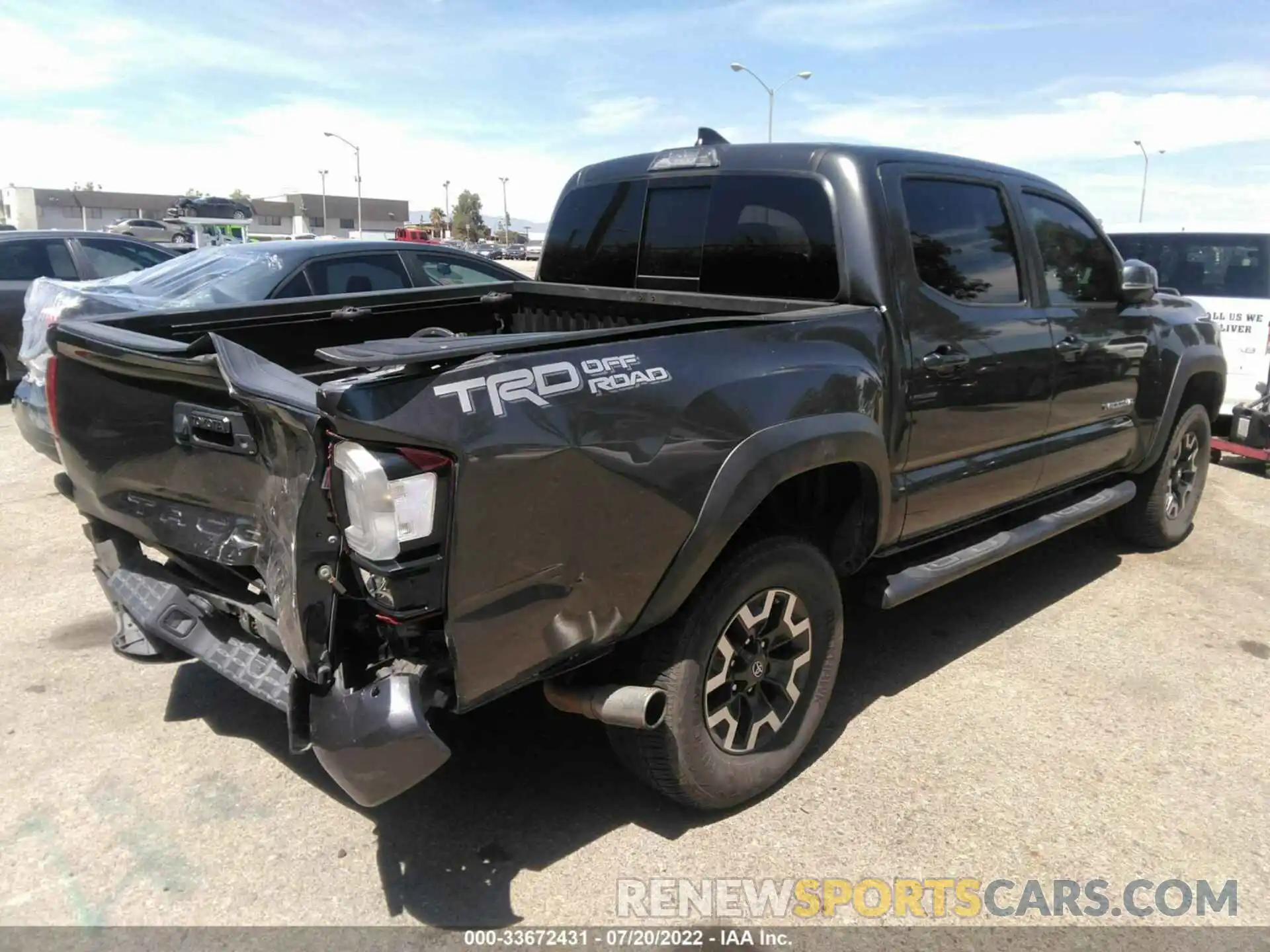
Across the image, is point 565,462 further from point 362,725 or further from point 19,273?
point 19,273

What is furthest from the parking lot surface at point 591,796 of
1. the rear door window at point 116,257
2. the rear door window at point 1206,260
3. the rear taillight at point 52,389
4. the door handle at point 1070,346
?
the rear door window at point 116,257

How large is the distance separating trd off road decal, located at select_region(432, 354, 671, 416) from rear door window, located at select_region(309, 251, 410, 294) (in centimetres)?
479

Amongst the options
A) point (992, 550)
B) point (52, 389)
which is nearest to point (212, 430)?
point (52, 389)

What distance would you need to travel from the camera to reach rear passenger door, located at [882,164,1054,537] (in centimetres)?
352

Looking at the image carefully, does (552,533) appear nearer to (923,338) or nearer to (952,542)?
(923,338)

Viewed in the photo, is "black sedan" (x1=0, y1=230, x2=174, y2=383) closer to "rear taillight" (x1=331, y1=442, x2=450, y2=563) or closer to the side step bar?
the side step bar

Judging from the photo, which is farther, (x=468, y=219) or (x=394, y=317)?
(x=468, y=219)

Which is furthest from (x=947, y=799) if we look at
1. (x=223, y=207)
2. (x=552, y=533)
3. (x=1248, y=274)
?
(x=223, y=207)

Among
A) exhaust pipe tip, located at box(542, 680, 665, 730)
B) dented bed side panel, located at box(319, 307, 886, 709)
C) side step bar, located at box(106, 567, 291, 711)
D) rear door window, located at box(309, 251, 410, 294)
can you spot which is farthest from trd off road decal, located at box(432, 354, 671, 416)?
rear door window, located at box(309, 251, 410, 294)

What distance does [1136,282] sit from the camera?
15.1ft

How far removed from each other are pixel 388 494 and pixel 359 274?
18.2 ft

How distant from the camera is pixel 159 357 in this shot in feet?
8.61

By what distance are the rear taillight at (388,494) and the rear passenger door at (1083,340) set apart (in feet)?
10.3

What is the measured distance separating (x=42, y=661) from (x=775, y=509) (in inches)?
121
